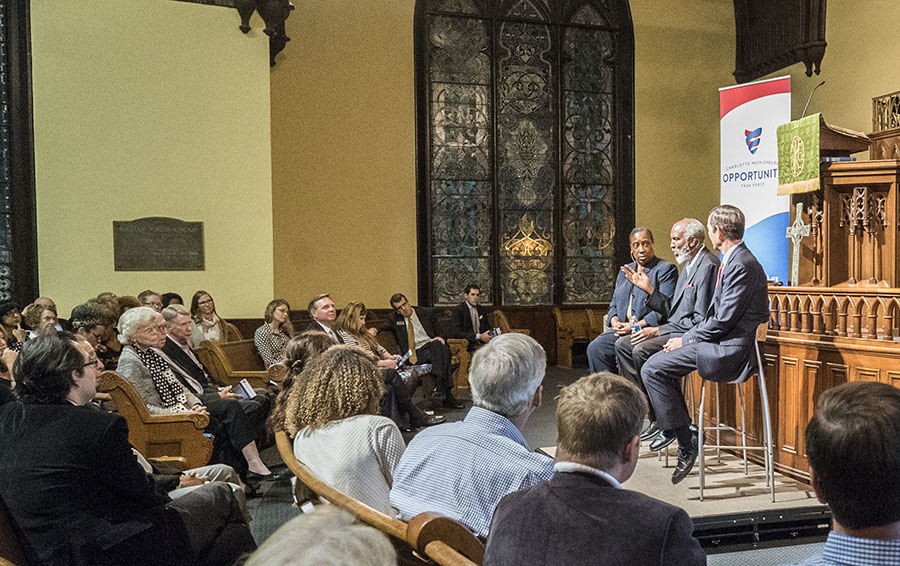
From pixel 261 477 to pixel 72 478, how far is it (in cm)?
256

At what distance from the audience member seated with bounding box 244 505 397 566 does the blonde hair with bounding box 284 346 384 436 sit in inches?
70.4

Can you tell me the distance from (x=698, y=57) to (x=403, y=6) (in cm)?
473

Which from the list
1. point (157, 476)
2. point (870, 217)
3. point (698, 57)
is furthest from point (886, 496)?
point (698, 57)

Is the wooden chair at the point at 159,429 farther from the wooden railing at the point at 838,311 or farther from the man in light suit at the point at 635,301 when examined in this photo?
the wooden railing at the point at 838,311

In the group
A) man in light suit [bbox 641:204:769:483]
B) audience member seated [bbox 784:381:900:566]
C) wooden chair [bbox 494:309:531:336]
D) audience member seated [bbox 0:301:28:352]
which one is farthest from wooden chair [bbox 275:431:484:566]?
wooden chair [bbox 494:309:531:336]

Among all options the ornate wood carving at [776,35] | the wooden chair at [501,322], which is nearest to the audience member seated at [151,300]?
the wooden chair at [501,322]

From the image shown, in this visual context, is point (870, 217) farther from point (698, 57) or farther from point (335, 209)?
point (698, 57)

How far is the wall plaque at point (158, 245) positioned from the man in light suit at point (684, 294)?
4558 mm

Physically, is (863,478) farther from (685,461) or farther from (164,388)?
(164,388)

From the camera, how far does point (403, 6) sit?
10.1m

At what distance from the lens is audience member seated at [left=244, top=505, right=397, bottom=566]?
2.46ft

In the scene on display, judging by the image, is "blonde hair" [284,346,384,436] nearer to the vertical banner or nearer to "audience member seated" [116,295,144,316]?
"audience member seated" [116,295,144,316]

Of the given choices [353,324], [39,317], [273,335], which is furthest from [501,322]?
[39,317]

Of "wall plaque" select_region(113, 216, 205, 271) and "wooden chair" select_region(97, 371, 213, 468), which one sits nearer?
"wooden chair" select_region(97, 371, 213, 468)
